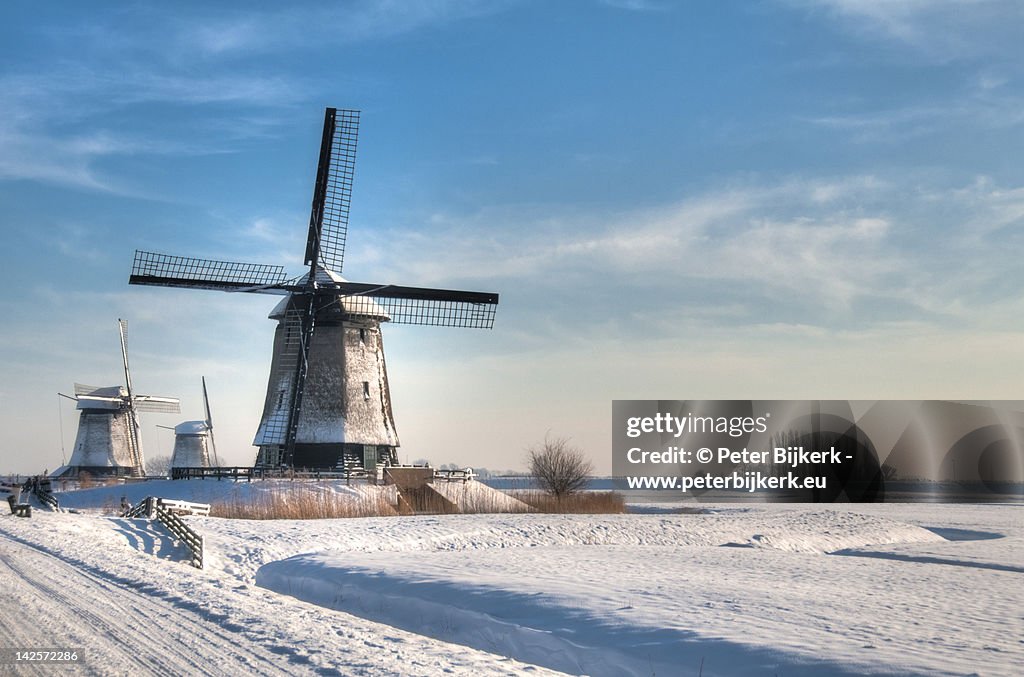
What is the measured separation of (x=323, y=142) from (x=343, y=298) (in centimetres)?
692

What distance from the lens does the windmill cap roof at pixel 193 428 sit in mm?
58000

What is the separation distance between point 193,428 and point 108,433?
5.33 meters

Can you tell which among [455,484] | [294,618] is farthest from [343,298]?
[294,618]

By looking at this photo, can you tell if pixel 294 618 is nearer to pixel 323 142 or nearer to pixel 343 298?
pixel 343 298

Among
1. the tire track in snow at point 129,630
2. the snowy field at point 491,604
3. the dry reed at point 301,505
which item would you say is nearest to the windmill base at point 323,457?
the dry reed at point 301,505

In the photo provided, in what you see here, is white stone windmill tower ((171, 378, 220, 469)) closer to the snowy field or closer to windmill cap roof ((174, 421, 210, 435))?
windmill cap roof ((174, 421, 210, 435))

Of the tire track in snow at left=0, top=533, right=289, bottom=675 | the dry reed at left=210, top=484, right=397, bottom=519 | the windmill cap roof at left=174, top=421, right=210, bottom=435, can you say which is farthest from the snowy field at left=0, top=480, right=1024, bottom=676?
the windmill cap roof at left=174, top=421, right=210, bottom=435

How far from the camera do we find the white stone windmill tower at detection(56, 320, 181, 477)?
57.4 meters

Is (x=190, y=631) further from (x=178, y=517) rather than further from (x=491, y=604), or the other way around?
(x=178, y=517)

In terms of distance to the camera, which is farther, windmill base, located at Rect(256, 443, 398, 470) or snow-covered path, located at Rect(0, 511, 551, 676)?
windmill base, located at Rect(256, 443, 398, 470)

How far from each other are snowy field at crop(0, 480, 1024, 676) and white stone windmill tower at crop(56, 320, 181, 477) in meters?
37.2

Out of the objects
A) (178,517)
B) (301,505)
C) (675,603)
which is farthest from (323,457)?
(675,603)

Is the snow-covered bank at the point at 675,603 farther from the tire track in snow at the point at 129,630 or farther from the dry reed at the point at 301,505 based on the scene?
the dry reed at the point at 301,505

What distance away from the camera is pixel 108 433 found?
5803cm
